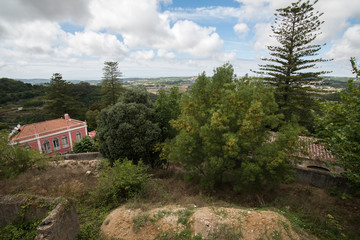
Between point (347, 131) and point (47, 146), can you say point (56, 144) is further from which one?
point (347, 131)

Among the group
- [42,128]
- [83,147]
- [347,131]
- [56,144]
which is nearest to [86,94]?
[42,128]

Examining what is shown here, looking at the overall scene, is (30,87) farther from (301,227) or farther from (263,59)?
(301,227)

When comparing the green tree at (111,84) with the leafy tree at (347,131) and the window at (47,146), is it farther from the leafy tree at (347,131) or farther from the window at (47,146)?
the leafy tree at (347,131)

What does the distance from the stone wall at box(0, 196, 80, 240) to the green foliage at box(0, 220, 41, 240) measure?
0.41ft

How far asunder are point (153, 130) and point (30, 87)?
61977 millimetres

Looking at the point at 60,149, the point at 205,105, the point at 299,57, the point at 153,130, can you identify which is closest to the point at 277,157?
the point at 205,105

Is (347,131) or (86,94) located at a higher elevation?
(347,131)

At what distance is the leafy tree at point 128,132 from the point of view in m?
8.78

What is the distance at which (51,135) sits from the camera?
17.8 meters

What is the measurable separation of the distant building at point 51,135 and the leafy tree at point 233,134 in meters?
16.1

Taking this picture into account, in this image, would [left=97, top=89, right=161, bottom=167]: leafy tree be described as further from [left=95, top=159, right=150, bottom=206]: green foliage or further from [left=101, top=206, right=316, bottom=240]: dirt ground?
[left=101, top=206, right=316, bottom=240]: dirt ground

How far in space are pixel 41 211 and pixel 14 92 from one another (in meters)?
59.1

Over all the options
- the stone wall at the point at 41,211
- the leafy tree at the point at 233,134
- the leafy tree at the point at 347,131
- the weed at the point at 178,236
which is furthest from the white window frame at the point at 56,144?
the leafy tree at the point at 347,131

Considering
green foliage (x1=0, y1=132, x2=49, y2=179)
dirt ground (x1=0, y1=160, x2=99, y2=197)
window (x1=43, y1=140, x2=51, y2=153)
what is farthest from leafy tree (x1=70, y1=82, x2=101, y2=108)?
dirt ground (x1=0, y1=160, x2=99, y2=197)
